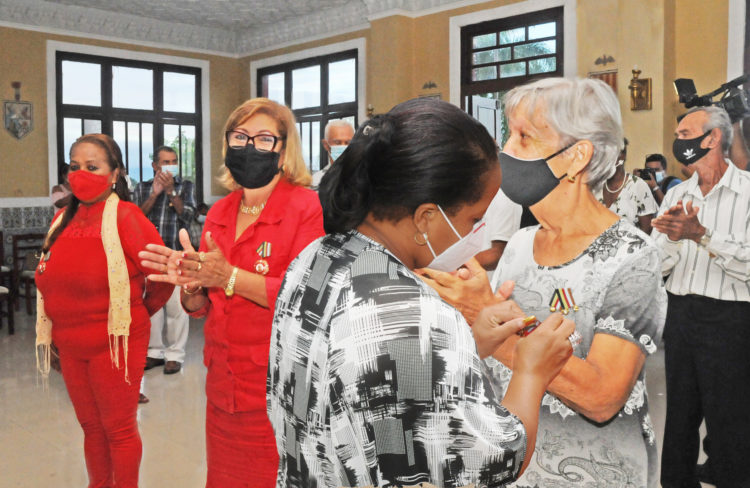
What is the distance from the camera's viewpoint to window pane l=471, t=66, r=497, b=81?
347 inches

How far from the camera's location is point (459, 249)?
3.98 ft

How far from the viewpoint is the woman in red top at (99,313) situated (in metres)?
2.72

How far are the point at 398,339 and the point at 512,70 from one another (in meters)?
8.19

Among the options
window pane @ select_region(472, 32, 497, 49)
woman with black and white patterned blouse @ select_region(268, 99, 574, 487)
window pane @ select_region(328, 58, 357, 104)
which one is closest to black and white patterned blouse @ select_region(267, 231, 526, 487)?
woman with black and white patterned blouse @ select_region(268, 99, 574, 487)

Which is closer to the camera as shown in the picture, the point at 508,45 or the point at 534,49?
the point at 534,49

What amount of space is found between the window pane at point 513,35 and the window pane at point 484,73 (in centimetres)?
36

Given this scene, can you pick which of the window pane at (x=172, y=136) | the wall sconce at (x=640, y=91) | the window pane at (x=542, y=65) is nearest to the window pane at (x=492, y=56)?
the window pane at (x=542, y=65)

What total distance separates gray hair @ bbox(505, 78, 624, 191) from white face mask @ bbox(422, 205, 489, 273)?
35cm

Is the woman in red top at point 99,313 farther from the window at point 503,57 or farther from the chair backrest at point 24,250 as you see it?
the window at point 503,57

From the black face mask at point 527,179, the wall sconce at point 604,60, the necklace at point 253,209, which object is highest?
the wall sconce at point 604,60

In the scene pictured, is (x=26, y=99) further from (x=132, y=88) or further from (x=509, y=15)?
(x=509, y=15)

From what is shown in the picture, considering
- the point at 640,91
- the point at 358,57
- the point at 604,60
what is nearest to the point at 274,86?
the point at 358,57

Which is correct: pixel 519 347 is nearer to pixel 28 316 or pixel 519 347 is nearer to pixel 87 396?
pixel 87 396

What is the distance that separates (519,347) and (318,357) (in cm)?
35
